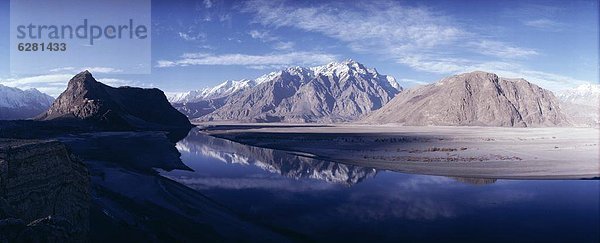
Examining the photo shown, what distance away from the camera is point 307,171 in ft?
151

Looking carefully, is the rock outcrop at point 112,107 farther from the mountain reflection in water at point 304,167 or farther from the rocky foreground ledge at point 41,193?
the rocky foreground ledge at point 41,193

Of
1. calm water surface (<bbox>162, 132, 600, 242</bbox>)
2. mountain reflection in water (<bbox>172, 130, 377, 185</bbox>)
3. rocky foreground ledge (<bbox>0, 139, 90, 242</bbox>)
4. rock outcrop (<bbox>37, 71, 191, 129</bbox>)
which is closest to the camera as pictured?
rocky foreground ledge (<bbox>0, 139, 90, 242</bbox>)

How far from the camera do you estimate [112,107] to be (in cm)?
13288

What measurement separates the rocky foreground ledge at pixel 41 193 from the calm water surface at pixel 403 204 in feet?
33.8

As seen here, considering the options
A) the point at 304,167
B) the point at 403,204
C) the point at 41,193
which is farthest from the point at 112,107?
the point at 41,193

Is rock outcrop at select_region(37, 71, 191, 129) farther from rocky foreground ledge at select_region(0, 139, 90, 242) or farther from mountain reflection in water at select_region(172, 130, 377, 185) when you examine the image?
rocky foreground ledge at select_region(0, 139, 90, 242)

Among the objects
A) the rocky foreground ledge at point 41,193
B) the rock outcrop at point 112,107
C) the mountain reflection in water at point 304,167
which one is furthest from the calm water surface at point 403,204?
the rock outcrop at point 112,107

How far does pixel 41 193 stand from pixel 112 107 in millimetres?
130696

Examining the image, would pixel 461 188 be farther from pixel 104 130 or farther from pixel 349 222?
pixel 104 130

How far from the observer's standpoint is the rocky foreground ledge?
11.8 metres

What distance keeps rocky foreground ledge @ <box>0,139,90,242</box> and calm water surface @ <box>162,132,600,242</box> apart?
1030 cm

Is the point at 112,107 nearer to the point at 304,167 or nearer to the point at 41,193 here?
the point at 304,167

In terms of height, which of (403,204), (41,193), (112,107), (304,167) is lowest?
(304,167)

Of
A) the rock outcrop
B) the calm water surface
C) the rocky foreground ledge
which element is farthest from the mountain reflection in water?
the rock outcrop
